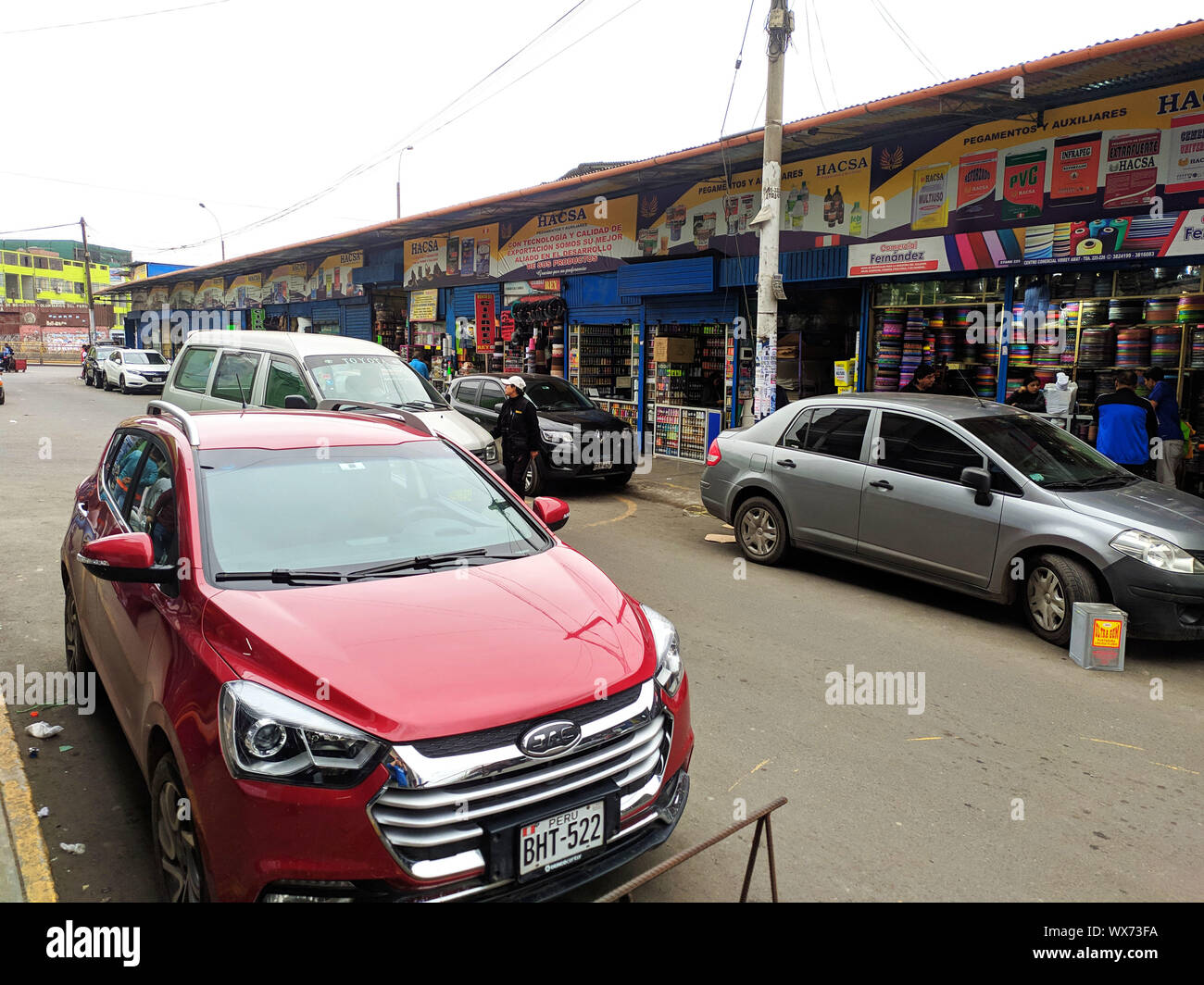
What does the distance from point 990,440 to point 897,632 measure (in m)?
1.76

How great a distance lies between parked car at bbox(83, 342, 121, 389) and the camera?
3406 centimetres

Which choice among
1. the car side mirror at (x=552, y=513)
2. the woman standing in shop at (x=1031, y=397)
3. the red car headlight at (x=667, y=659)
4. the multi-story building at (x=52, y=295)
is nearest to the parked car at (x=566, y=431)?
the woman standing in shop at (x=1031, y=397)

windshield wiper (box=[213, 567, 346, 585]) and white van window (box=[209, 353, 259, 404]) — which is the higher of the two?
white van window (box=[209, 353, 259, 404])

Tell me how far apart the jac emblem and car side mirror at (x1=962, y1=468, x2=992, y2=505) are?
197 inches

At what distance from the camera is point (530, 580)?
343 centimetres

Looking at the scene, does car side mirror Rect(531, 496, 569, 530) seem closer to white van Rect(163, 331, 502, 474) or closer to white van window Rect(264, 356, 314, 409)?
white van Rect(163, 331, 502, 474)

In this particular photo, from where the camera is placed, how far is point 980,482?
667 centimetres


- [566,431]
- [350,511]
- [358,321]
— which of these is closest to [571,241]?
[566,431]

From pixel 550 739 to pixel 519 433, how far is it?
8708 millimetres

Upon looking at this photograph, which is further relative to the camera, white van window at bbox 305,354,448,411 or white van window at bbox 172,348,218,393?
white van window at bbox 172,348,218,393

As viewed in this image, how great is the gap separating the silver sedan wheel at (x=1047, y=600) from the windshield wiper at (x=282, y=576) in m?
5.20

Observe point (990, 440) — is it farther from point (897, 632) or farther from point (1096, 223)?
point (1096, 223)

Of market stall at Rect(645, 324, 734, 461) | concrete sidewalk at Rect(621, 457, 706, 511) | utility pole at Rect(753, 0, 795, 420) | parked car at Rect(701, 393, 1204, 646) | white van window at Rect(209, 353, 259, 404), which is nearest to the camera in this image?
parked car at Rect(701, 393, 1204, 646)

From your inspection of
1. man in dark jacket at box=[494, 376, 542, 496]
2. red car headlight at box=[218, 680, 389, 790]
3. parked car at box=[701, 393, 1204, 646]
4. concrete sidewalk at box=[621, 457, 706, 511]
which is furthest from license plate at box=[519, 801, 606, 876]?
concrete sidewalk at box=[621, 457, 706, 511]
